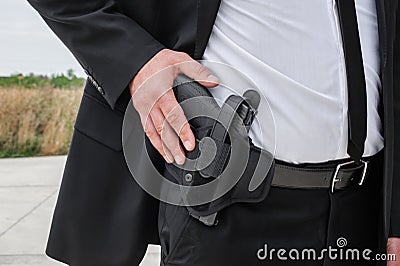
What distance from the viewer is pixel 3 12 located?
933cm

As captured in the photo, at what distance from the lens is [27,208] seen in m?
5.54

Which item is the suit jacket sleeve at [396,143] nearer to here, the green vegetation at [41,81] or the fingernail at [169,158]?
the fingernail at [169,158]

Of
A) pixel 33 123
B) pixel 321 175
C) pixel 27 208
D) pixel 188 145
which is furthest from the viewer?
pixel 33 123

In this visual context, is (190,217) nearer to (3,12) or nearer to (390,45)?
(390,45)

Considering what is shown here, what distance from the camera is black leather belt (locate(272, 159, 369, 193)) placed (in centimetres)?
136

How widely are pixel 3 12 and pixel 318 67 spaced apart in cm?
851

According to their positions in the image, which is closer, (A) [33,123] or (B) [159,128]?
(B) [159,128]

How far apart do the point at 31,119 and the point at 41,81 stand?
871 millimetres

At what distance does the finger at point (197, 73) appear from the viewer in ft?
4.24

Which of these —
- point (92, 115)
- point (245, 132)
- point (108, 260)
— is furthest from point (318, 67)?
point (108, 260)

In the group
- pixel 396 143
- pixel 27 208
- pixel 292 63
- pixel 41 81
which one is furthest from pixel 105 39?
pixel 41 81

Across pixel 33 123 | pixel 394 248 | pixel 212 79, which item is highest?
pixel 212 79

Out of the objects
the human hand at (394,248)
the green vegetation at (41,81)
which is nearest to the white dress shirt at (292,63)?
the human hand at (394,248)

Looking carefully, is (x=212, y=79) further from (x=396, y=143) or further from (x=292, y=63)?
(x=396, y=143)
